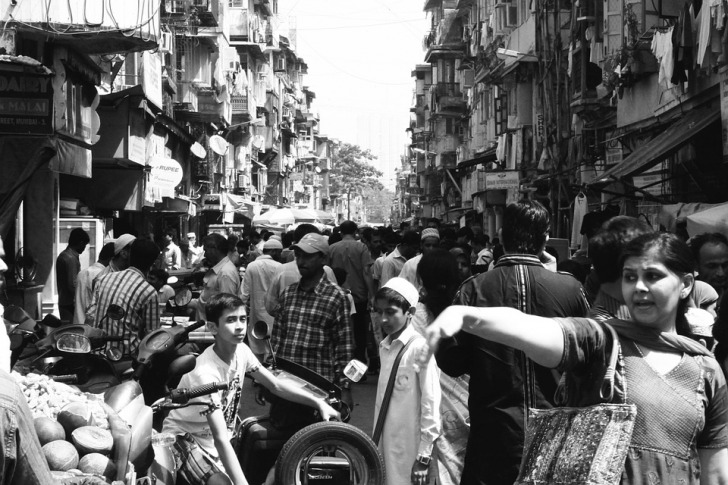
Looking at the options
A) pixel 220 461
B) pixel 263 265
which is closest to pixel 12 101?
pixel 263 265

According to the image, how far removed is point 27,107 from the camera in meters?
13.2

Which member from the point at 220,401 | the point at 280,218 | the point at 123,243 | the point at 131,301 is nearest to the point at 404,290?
the point at 220,401

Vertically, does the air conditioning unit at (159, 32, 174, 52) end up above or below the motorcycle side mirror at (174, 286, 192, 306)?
above

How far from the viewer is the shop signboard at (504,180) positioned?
33.0 meters

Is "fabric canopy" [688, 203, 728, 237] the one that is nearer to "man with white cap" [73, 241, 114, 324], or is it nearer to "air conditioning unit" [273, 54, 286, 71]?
"man with white cap" [73, 241, 114, 324]

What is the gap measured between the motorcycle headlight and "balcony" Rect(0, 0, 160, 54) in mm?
8764

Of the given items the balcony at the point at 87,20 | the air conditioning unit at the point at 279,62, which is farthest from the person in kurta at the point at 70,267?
the air conditioning unit at the point at 279,62

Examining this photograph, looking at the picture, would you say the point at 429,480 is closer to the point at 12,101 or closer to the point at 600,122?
the point at 12,101

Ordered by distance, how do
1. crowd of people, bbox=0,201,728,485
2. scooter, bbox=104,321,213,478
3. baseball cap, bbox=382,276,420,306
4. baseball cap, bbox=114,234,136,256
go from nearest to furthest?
crowd of people, bbox=0,201,728,485, scooter, bbox=104,321,213,478, baseball cap, bbox=382,276,420,306, baseball cap, bbox=114,234,136,256

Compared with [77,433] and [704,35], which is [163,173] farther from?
[77,433]

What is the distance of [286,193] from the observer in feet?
306

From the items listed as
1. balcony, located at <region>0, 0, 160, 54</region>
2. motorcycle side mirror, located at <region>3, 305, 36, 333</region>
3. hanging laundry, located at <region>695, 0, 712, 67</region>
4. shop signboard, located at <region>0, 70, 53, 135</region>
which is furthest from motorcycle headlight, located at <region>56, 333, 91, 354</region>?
hanging laundry, located at <region>695, 0, 712, 67</region>

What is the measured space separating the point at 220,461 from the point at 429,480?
115 cm

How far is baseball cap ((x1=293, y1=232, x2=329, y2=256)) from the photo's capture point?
7.75 meters
